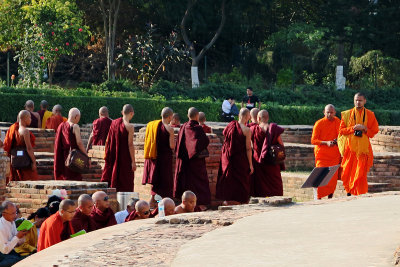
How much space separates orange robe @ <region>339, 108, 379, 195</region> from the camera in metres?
13.4

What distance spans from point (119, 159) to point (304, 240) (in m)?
6.59

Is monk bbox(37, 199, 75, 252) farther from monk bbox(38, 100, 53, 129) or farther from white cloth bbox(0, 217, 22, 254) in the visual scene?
monk bbox(38, 100, 53, 129)

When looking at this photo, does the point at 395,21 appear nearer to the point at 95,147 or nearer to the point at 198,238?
the point at 95,147

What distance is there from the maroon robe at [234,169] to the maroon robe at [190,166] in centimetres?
25

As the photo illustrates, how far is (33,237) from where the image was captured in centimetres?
919

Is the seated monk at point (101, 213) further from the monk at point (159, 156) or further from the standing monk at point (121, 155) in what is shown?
the standing monk at point (121, 155)

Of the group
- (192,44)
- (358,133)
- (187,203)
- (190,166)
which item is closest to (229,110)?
(358,133)

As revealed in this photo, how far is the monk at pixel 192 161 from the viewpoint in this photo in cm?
1276

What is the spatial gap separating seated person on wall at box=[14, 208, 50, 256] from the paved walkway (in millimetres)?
1965

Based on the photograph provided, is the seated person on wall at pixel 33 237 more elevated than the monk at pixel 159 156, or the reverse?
the monk at pixel 159 156

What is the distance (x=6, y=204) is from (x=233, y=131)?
4.70 m

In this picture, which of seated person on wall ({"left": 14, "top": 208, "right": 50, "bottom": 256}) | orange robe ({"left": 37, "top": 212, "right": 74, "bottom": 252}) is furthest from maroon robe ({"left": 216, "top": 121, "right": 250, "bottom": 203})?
orange robe ({"left": 37, "top": 212, "right": 74, "bottom": 252})

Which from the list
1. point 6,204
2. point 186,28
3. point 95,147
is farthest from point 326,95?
point 6,204

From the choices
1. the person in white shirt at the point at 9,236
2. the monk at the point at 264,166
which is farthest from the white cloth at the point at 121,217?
the monk at the point at 264,166
